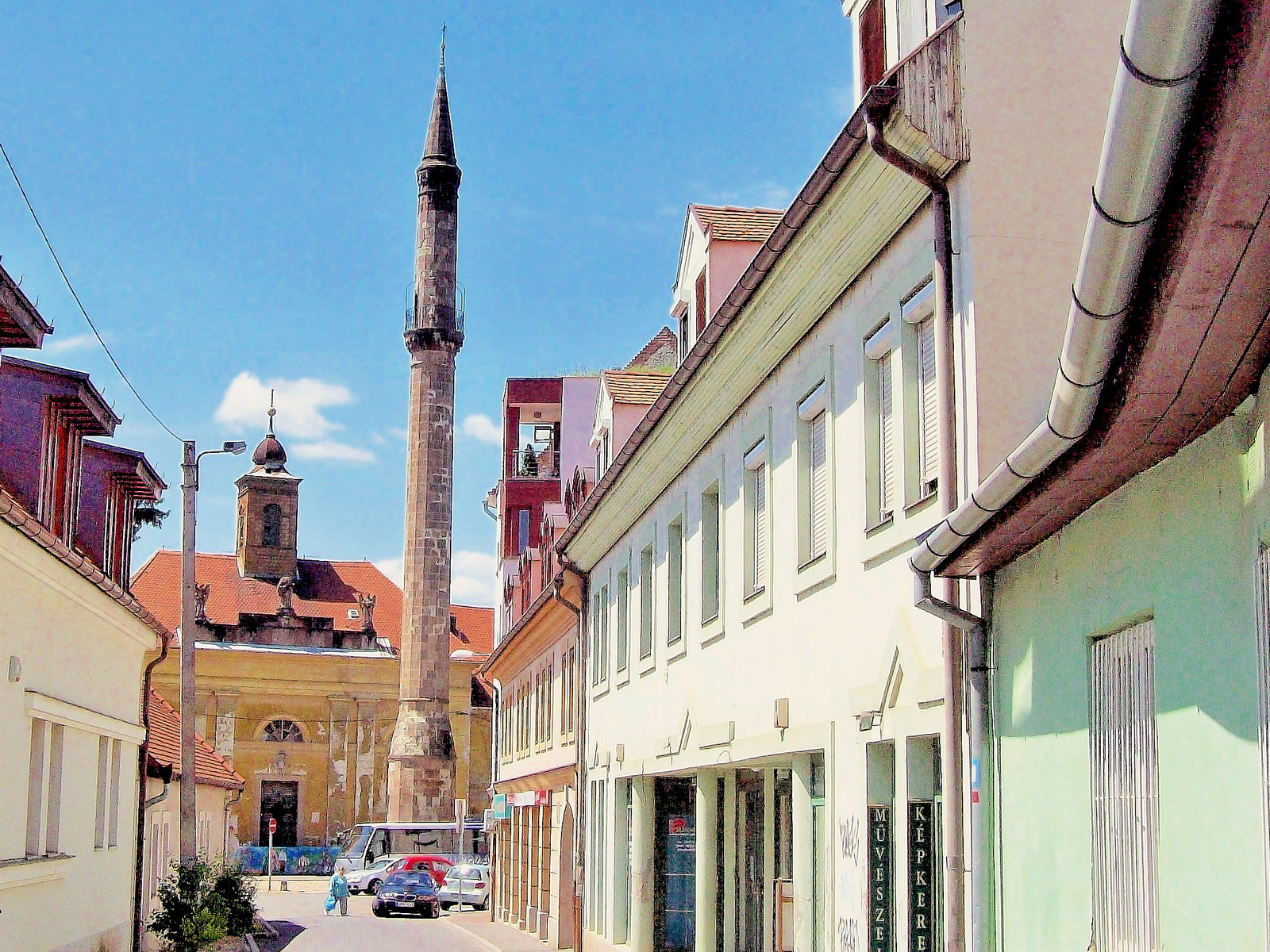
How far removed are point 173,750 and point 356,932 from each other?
26.1ft

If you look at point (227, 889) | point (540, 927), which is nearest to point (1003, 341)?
point (227, 889)

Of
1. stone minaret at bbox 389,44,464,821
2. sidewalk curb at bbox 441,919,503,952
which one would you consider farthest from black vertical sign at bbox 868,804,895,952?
stone minaret at bbox 389,44,464,821

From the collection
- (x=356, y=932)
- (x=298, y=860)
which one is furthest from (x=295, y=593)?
(x=356, y=932)

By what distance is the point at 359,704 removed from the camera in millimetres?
80062

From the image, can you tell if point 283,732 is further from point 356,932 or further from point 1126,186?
point 1126,186

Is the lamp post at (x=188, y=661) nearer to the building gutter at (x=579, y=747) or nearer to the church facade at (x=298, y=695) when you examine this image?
the building gutter at (x=579, y=747)

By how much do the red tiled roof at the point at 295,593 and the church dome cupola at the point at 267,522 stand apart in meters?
0.86

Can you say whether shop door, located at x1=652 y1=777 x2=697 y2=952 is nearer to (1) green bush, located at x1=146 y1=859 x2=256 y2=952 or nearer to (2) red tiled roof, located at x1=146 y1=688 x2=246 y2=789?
(1) green bush, located at x1=146 y1=859 x2=256 y2=952

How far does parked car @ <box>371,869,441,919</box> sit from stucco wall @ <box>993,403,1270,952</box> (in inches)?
1505

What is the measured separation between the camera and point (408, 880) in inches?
1790

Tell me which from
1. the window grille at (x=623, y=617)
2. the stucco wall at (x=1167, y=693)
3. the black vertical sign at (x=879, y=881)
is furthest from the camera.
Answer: the window grille at (x=623, y=617)

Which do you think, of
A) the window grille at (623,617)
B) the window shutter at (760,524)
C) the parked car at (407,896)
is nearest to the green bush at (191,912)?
the window grille at (623,617)

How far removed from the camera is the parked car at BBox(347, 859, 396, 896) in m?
56.5

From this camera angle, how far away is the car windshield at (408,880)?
45.4 meters
